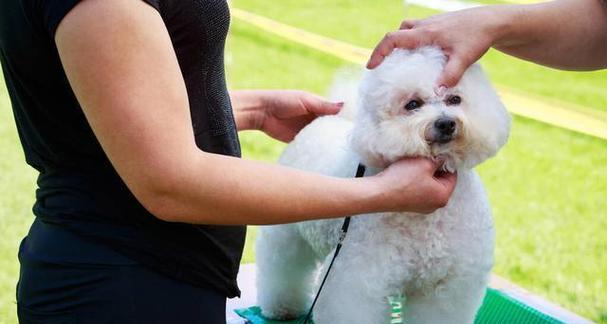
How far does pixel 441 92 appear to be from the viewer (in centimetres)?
169

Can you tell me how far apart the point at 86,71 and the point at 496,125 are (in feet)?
3.27

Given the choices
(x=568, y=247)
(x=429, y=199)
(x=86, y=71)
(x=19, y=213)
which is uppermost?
(x=86, y=71)

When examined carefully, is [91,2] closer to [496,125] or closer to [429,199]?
[429,199]

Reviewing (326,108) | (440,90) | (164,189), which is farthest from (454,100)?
(164,189)

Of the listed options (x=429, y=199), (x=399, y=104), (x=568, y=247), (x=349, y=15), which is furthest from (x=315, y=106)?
(x=349, y=15)

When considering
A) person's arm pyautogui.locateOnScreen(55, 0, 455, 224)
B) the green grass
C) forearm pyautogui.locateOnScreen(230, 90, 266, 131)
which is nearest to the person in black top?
person's arm pyautogui.locateOnScreen(55, 0, 455, 224)

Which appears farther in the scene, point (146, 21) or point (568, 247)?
point (568, 247)

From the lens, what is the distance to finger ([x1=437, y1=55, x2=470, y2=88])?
163 cm

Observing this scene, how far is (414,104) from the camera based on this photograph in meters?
1.72

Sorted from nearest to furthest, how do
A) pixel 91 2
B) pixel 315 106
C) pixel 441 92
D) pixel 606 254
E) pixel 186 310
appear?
pixel 91 2
pixel 186 310
pixel 441 92
pixel 315 106
pixel 606 254

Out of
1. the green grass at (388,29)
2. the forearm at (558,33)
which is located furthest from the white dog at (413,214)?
the green grass at (388,29)

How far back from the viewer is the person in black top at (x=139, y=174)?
1062mm

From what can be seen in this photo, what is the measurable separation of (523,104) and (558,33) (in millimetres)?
4330

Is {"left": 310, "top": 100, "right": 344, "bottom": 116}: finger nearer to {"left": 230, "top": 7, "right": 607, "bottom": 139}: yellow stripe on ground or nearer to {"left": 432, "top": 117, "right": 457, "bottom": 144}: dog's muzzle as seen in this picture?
{"left": 432, "top": 117, "right": 457, "bottom": 144}: dog's muzzle
